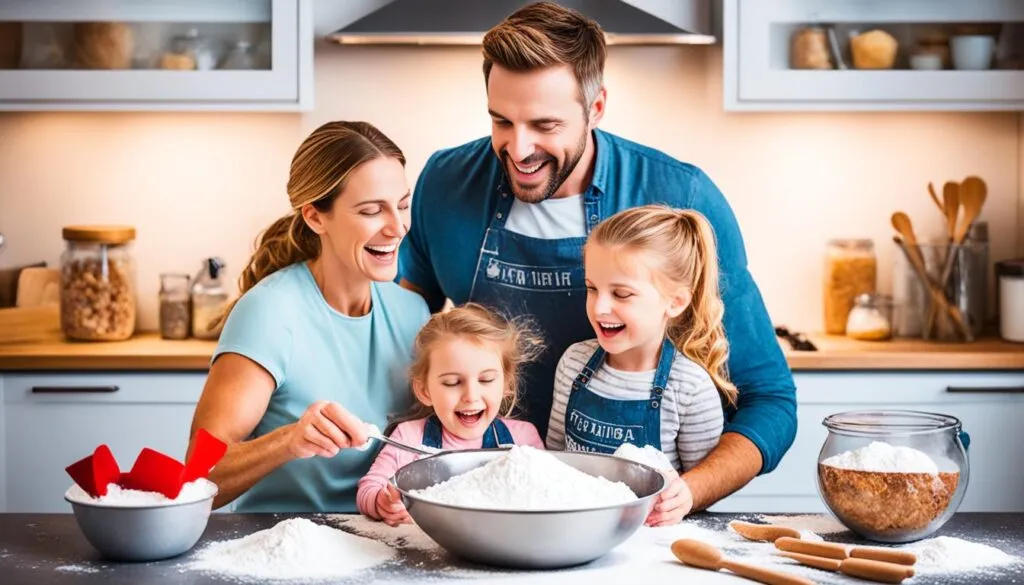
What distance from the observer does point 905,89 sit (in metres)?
3.59

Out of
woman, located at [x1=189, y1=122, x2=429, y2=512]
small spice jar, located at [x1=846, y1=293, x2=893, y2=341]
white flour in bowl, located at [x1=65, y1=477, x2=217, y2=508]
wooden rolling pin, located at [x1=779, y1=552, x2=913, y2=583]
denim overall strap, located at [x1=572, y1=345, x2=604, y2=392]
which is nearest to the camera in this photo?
wooden rolling pin, located at [x1=779, y1=552, x2=913, y2=583]

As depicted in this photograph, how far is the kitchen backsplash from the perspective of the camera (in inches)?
155

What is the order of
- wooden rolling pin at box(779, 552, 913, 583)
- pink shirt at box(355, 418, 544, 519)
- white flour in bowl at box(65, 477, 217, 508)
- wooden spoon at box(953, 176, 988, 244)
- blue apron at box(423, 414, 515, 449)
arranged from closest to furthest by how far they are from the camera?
wooden rolling pin at box(779, 552, 913, 583) < white flour in bowl at box(65, 477, 217, 508) < pink shirt at box(355, 418, 544, 519) < blue apron at box(423, 414, 515, 449) < wooden spoon at box(953, 176, 988, 244)

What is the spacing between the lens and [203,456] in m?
1.73

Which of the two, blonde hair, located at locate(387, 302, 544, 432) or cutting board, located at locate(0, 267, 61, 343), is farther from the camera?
cutting board, located at locate(0, 267, 61, 343)

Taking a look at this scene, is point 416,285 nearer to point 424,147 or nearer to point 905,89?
point 424,147

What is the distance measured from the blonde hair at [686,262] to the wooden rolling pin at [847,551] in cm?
63

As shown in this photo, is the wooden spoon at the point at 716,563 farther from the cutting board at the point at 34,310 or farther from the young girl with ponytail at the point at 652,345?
the cutting board at the point at 34,310

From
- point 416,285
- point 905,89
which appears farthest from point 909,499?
point 905,89

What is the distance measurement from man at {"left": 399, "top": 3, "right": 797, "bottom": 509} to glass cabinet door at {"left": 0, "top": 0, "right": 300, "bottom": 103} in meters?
1.17

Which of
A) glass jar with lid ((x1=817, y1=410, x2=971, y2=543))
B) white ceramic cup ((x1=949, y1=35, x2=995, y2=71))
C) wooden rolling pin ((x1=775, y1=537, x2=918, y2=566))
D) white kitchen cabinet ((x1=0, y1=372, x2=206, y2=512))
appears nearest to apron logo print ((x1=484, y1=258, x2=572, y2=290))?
glass jar with lid ((x1=817, y1=410, x2=971, y2=543))

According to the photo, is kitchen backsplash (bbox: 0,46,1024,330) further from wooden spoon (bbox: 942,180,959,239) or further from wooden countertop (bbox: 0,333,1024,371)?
wooden countertop (bbox: 0,333,1024,371)

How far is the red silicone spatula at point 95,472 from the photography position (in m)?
1.66

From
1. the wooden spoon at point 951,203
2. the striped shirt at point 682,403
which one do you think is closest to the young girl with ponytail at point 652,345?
the striped shirt at point 682,403
